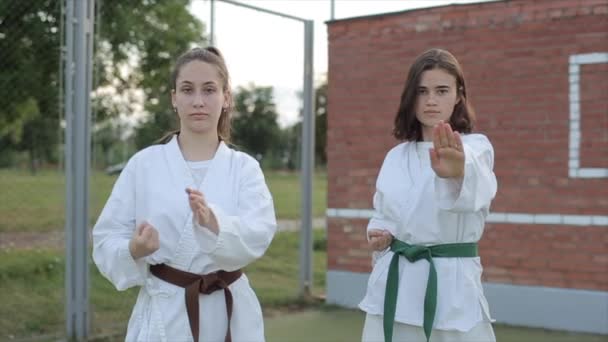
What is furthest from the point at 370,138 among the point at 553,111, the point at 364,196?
the point at 553,111

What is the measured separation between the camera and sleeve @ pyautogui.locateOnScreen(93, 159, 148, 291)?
2469mm

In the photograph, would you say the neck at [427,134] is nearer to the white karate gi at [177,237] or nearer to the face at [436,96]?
the face at [436,96]

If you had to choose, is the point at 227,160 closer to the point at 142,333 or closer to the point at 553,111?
the point at 142,333

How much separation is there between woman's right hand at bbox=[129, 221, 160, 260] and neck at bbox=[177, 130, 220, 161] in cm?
39

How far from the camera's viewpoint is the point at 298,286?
7.84 meters

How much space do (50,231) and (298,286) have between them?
272 centimetres

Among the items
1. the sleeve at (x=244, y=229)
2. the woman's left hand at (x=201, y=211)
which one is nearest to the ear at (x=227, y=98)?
the sleeve at (x=244, y=229)

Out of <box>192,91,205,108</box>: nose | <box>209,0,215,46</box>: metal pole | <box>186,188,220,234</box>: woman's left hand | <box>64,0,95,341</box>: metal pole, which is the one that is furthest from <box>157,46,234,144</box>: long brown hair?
<box>209,0,215,46</box>: metal pole

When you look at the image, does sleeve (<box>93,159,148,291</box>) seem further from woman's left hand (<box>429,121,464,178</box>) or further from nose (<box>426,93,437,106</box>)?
nose (<box>426,93,437,106</box>)

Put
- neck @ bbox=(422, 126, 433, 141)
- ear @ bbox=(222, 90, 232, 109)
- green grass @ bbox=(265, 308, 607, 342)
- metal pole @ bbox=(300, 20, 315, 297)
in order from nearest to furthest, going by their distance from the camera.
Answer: ear @ bbox=(222, 90, 232, 109), neck @ bbox=(422, 126, 433, 141), green grass @ bbox=(265, 308, 607, 342), metal pole @ bbox=(300, 20, 315, 297)

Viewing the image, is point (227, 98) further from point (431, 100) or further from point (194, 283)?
point (431, 100)

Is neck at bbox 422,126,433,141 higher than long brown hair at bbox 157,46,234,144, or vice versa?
long brown hair at bbox 157,46,234,144

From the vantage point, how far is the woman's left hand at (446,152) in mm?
2539

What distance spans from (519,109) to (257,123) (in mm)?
2529
